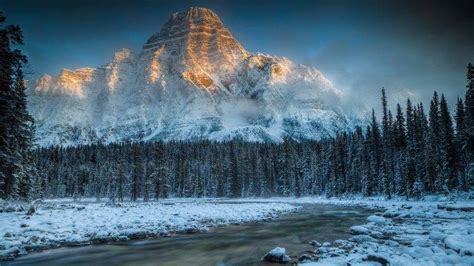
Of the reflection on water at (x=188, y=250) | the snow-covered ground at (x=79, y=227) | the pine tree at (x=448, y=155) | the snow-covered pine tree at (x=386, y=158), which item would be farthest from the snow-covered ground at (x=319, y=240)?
the snow-covered pine tree at (x=386, y=158)

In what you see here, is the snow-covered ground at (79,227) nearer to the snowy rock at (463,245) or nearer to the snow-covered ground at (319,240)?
the snow-covered ground at (319,240)

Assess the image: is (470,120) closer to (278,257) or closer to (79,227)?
(278,257)

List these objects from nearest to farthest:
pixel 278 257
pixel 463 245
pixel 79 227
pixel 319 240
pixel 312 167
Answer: pixel 463 245, pixel 278 257, pixel 319 240, pixel 79 227, pixel 312 167

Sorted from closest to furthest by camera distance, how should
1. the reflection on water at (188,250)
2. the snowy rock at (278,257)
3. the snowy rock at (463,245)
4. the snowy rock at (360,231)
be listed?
the snowy rock at (463,245), the snowy rock at (278,257), the reflection on water at (188,250), the snowy rock at (360,231)

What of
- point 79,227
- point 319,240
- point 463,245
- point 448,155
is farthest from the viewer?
point 448,155

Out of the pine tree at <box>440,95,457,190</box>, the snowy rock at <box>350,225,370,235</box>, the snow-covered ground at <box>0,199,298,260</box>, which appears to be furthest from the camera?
the pine tree at <box>440,95,457,190</box>

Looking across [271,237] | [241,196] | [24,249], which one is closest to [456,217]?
[271,237]

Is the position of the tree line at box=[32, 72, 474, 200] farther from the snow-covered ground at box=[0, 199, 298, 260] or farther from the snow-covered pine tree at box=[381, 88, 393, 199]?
the snow-covered ground at box=[0, 199, 298, 260]

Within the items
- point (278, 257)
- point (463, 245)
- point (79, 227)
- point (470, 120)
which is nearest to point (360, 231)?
point (463, 245)

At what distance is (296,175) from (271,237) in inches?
3467

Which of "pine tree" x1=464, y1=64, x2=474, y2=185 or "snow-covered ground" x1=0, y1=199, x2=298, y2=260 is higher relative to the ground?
"pine tree" x1=464, y1=64, x2=474, y2=185

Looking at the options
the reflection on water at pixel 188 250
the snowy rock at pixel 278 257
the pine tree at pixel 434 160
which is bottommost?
the reflection on water at pixel 188 250

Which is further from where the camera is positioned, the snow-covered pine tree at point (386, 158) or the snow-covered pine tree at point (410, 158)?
the snow-covered pine tree at point (386, 158)

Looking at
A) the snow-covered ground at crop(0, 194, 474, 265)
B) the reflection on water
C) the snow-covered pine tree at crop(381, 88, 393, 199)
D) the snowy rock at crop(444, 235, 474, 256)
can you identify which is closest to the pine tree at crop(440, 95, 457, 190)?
the snow-covered pine tree at crop(381, 88, 393, 199)
